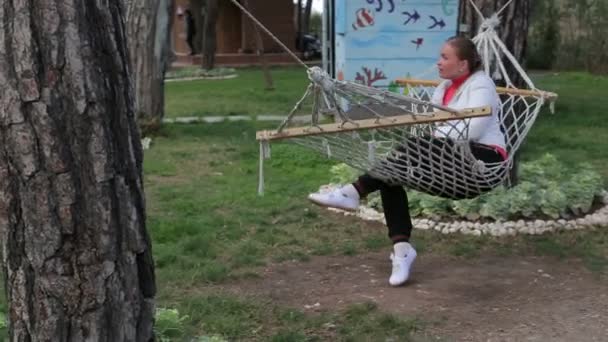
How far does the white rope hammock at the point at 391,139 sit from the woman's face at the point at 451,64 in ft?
0.78

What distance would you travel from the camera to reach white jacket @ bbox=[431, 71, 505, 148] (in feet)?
12.9

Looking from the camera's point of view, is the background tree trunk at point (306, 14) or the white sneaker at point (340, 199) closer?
the white sneaker at point (340, 199)

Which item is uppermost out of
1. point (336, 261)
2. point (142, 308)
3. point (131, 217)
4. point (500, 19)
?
point (500, 19)

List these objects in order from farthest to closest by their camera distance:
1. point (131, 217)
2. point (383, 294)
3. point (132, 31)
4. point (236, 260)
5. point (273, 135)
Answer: point (132, 31) < point (236, 260) < point (383, 294) < point (273, 135) < point (131, 217)

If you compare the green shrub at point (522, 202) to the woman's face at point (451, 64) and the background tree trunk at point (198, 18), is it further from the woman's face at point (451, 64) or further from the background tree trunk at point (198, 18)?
the background tree trunk at point (198, 18)

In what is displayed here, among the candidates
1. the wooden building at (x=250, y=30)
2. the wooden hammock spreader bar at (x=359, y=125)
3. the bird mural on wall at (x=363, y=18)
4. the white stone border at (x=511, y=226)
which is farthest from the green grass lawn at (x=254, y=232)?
the wooden building at (x=250, y=30)

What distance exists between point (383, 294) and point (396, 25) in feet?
22.2

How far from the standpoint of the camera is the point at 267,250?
15.8 feet

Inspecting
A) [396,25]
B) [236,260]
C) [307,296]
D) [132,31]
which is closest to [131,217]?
[307,296]

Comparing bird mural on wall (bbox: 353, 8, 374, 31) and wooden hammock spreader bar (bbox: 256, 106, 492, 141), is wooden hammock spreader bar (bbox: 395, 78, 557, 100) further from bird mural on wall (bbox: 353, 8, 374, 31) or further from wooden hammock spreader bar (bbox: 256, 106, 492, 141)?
bird mural on wall (bbox: 353, 8, 374, 31)

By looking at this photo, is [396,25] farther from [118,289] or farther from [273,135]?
[118,289]

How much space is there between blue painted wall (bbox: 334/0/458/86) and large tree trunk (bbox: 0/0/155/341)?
818cm

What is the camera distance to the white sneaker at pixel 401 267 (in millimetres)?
4129

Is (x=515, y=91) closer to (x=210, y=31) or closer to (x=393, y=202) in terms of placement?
(x=393, y=202)
